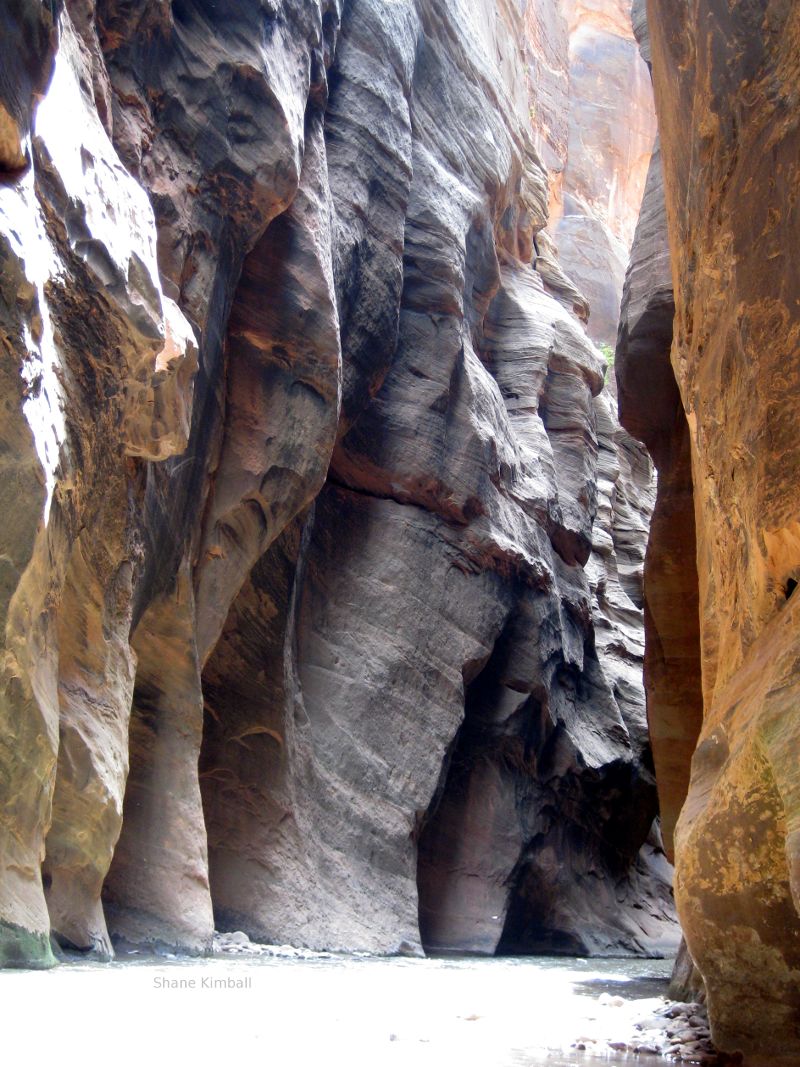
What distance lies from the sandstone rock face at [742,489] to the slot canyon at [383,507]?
22 millimetres

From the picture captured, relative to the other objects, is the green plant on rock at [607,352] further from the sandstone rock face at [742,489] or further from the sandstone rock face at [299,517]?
the sandstone rock face at [742,489]

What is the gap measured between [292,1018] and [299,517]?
8828 millimetres

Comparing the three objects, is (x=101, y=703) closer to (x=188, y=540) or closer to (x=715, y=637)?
(x=188, y=540)

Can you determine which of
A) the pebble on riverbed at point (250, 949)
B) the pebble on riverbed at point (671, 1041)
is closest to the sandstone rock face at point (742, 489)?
the pebble on riverbed at point (671, 1041)

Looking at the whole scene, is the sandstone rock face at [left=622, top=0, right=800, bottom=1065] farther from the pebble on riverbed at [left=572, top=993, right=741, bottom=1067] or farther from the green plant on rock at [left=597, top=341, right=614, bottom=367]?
the green plant on rock at [left=597, top=341, right=614, bottom=367]

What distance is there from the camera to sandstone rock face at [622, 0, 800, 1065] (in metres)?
3.71

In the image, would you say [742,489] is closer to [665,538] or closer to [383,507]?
[665,538]

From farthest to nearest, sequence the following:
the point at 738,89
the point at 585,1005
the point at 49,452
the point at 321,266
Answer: the point at 321,266, the point at 585,1005, the point at 49,452, the point at 738,89

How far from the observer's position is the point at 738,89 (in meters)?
4.75

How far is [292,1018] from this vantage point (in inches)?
172

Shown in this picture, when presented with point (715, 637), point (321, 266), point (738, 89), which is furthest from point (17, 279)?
point (321, 266)

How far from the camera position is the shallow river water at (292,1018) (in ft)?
11.2

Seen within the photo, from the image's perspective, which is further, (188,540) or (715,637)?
(188,540)

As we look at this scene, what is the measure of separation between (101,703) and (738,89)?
567 cm
